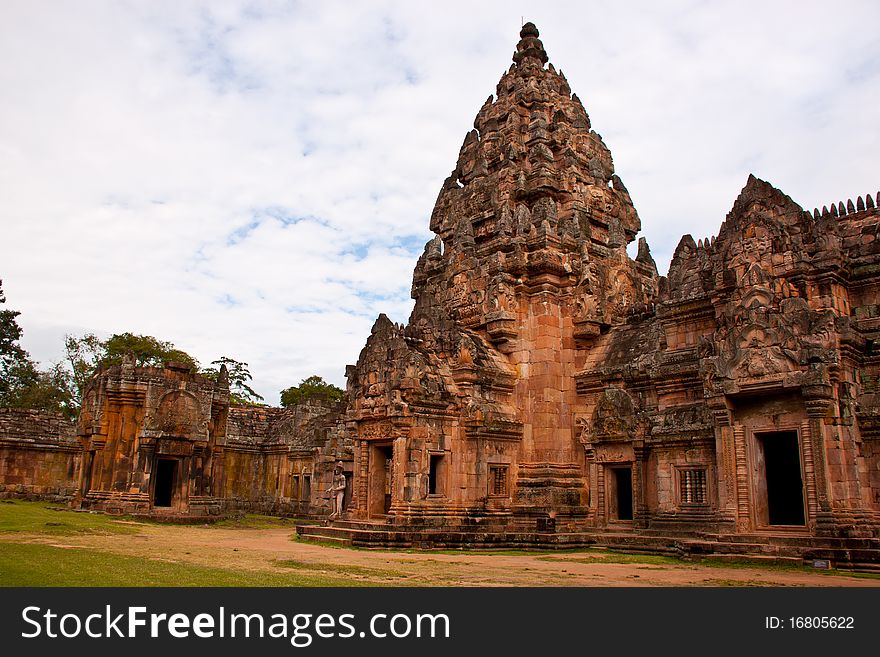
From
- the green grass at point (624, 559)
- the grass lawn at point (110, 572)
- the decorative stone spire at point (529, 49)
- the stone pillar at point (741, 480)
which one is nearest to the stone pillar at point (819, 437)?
the stone pillar at point (741, 480)

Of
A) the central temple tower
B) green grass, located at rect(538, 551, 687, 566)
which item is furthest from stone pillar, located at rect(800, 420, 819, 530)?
the central temple tower

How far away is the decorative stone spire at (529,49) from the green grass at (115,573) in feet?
69.3

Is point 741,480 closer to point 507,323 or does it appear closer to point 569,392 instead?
point 569,392

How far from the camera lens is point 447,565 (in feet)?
45.2

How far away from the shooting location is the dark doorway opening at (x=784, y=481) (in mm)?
17031

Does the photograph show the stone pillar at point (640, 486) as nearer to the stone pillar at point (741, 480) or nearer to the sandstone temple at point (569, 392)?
the sandstone temple at point (569, 392)

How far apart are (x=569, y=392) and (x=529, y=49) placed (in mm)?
13016

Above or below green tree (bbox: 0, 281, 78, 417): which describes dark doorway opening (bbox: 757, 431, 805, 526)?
below

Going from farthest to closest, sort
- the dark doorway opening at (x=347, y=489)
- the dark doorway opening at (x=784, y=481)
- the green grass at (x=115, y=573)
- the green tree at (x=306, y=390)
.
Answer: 1. the green tree at (x=306, y=390)
2. the dark doorway opening at (x=347, y=489)
3. the dark doorway opening at (x=784, y=481)
4. the green grass at (x=115, y=573)

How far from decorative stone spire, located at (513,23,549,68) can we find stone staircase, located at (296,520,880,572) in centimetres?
1660

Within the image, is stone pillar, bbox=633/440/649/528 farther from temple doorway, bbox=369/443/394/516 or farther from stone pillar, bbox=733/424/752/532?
temple doorway, bbox=369/443/394/516

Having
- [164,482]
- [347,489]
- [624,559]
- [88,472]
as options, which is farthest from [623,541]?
[164,482]

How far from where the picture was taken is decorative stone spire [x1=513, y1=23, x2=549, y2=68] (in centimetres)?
2689
